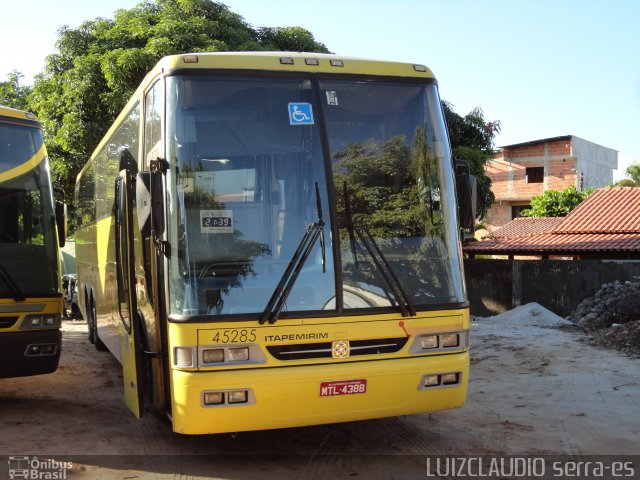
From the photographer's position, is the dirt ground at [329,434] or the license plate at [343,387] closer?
the license plate at [343,387]

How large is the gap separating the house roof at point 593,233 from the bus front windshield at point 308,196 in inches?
711

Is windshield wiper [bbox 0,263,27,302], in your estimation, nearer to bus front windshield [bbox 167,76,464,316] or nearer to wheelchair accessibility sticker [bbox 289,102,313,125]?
bus front windshield [bbox 167,76,464,316]

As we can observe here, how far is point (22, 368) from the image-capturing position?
24.0 ft

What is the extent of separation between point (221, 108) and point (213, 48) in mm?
13668

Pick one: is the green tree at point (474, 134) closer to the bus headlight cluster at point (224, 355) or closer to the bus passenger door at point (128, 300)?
the bus passenger door at point (128, 300)

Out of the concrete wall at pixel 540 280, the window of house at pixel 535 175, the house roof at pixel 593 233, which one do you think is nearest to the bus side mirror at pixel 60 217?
the concrete wall at pixel 540 280

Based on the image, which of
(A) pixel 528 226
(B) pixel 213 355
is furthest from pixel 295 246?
(A) pixel 528 226

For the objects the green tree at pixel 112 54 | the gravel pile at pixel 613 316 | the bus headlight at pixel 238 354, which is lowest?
the gravel pile at pixel 613 316

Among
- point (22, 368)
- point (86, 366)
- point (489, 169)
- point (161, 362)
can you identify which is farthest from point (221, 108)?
point (489, 169)

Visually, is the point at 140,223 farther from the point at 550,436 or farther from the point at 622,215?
the point at 622,215

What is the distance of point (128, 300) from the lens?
6668 mm

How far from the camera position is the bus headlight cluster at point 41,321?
7.38 metres

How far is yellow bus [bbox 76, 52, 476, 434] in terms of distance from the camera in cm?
539

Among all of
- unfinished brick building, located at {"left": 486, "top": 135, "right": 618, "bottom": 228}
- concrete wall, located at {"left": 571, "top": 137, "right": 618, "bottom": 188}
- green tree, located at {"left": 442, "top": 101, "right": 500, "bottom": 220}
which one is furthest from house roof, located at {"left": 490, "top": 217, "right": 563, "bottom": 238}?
green tree, located at {"left": 442, "top": 101, "right": 500, "bottom": 220}
